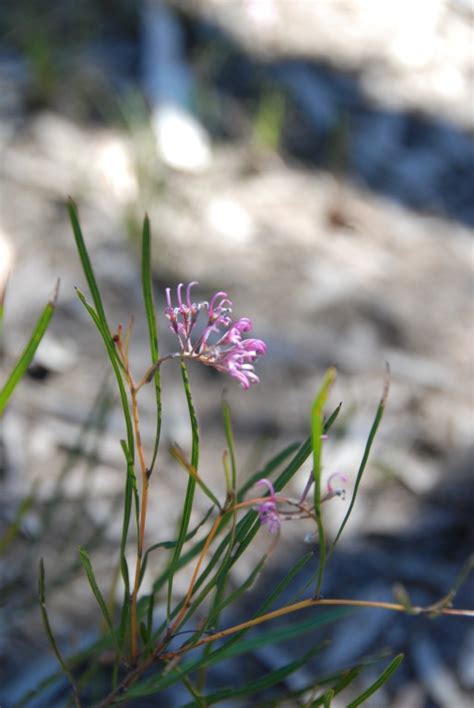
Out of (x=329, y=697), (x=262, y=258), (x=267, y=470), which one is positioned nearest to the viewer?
(x=329, y=697)

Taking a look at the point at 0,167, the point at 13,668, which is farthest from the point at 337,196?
the point at 13,668

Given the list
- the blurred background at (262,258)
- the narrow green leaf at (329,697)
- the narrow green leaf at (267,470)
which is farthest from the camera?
the blurred background at (262,258)

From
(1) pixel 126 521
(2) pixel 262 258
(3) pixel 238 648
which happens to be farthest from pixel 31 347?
(2) pixel 262 258

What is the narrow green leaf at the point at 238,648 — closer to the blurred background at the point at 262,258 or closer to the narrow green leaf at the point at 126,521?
the narrow green leaf at the point at 126,521

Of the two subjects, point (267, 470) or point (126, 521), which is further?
point (267, 470)

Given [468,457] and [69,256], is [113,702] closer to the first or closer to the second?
[468,457]

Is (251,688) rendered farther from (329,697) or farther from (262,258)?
(262,258)

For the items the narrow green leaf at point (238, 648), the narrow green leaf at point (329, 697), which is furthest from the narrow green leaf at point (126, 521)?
the narrow green leaf at point (329, 697)

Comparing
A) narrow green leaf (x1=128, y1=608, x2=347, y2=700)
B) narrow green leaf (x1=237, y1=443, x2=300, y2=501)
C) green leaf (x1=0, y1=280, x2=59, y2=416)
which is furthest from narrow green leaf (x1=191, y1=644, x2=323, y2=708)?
green leaf (x1=0, y1=280, x2=59, y2=416)
